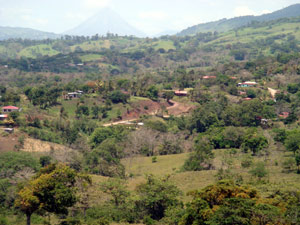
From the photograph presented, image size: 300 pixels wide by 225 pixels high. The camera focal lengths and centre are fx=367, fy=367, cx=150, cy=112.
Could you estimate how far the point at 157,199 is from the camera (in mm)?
23297

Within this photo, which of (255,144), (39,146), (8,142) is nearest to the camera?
(255,144)

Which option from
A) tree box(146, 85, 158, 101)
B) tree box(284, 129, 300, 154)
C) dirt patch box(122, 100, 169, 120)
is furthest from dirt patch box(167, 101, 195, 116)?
tree box(284, 129, 300, 154)

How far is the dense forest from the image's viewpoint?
2055 centimetres

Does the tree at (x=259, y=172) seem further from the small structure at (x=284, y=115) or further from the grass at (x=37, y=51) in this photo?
the grass at (x=37, y=51)

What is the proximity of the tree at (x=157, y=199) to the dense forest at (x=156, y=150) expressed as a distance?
0.07m

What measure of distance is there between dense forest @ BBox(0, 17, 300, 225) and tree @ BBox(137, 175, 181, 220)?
0.22ft

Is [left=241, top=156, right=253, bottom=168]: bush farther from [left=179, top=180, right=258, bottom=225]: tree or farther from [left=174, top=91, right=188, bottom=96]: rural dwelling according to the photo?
[left=174, top=91, right=188, bottom=96]: rural dwelling

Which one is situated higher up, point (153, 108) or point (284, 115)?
point (284, 115)

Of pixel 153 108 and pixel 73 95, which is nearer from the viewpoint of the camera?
pixel 153 108

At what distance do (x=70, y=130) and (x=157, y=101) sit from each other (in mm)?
24559

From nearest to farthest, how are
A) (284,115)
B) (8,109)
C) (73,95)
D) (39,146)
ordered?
(39,146)
(284,115)
(8,109)
(73,95)

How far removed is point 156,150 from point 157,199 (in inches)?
905

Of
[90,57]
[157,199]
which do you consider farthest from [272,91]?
[90,57]

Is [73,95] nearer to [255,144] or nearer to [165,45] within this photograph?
[255,144]
